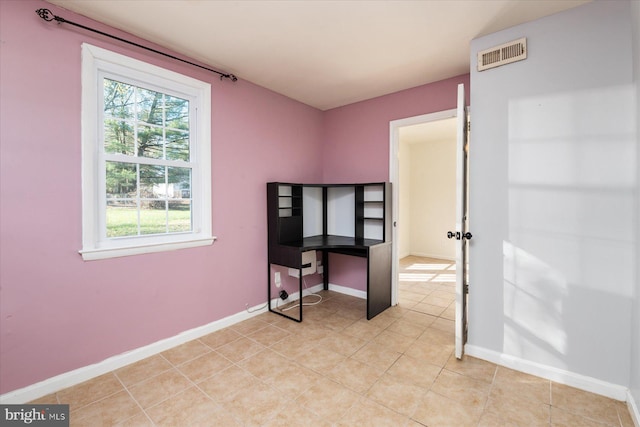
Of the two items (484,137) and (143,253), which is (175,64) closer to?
(143,253)

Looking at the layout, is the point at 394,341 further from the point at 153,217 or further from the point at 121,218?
the point at 121,218

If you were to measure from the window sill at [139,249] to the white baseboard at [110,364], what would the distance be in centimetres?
76

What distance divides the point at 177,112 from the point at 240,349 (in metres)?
2.14

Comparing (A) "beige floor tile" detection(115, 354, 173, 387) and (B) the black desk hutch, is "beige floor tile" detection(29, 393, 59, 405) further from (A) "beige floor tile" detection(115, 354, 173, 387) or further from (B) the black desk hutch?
(B) the black desk hutch

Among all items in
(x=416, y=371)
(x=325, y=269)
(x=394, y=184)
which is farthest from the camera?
(x=325, y=269)

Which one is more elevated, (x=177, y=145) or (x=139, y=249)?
(x=177, y=145)

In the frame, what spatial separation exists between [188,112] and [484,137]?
8.34 ft

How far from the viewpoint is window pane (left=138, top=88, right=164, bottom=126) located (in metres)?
2.28

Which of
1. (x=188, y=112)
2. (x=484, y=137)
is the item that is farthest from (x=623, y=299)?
(x=188, y=112)

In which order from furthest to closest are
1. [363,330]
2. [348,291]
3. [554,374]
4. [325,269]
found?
1. [325,269]
2. [348,291]
3. [363,330]
4. [554,374]

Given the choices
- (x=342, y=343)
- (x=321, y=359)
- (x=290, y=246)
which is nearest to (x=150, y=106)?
(x=290, y=246)

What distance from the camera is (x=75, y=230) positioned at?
1919 mm

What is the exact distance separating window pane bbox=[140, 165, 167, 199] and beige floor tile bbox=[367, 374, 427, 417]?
87.3 inches

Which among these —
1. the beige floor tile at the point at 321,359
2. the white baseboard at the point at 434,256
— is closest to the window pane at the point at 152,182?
the beige floor tile at the point at 321,359
